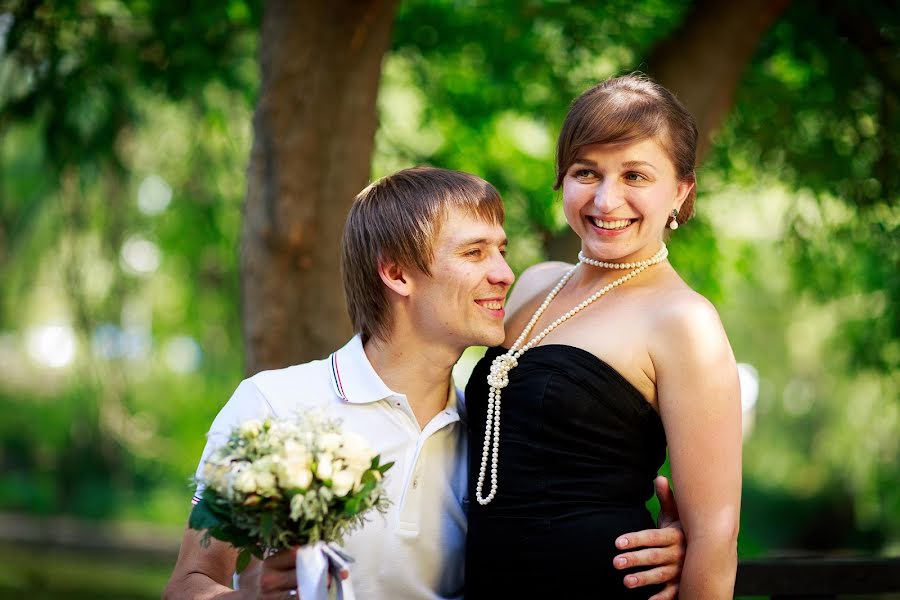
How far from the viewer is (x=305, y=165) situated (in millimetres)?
4062

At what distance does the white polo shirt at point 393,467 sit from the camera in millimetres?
2855

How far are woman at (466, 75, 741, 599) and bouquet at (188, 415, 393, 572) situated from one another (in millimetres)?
565

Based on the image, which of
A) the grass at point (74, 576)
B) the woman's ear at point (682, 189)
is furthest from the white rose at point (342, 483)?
the grass at point (74, 576)

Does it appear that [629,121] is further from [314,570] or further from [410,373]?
[314,570]

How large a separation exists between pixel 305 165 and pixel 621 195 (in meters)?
1.69

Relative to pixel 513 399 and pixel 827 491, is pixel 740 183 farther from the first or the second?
pixel 827 491

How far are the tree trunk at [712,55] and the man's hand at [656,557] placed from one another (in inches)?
103

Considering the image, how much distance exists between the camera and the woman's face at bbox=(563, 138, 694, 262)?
2.77m

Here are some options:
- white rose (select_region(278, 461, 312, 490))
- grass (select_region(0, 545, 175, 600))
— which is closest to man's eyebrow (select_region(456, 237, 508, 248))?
white rose (select_region(278, 461, 312, 490))

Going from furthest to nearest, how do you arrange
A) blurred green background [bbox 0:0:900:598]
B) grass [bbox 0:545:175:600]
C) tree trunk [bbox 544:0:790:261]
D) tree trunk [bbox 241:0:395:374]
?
grass [bbox 0:545:175:600]
blurred green background [bbox 0:0:900:598]
tree trunk [bbox 544:0:790:261]
tree trunk [bbox 241:0:395:374]

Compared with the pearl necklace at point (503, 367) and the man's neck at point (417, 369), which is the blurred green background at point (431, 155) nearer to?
the man's neck at point (417, 369)

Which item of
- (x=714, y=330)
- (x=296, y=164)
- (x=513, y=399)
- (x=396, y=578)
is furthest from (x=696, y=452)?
(x=296, y=164)

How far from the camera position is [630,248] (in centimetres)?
284

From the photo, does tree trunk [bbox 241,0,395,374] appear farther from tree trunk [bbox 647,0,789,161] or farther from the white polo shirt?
tree trunk [bbox 647,0,789,161]
